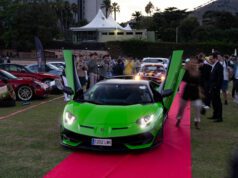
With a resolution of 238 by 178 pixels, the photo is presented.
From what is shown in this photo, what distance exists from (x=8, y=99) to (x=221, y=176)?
959cm

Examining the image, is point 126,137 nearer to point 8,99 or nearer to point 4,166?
point 4,166

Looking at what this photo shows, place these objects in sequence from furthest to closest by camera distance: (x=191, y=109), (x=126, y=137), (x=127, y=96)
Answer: (x=191, y=109), (x=127, y=96), (x=126, y=137)

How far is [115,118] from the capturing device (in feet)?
24.2

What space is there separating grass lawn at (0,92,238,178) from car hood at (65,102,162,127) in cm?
74

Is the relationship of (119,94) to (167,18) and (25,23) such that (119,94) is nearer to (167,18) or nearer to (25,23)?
(25,23)

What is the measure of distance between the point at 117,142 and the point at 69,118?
1148 millimetres

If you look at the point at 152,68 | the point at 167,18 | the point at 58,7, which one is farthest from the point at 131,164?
the point at 58,7

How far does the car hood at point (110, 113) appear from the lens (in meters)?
7.32

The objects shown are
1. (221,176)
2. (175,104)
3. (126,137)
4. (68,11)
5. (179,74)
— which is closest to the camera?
(221,176)

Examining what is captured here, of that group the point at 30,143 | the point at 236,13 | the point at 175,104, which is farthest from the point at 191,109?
the point at 236,13

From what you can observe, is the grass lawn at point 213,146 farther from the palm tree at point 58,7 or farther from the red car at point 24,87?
the palm tree at point 58,7

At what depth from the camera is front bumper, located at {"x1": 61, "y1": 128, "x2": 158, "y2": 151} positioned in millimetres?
7102

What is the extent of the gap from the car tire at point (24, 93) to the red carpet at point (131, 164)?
8.95m

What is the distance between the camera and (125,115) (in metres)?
7.47
